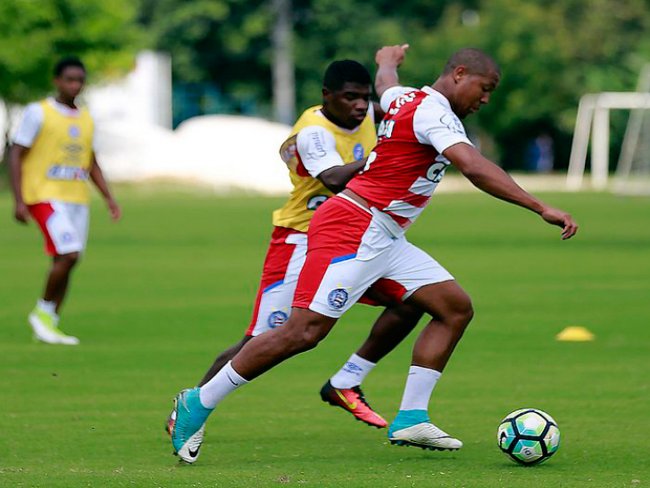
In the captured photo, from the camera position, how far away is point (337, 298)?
749 centimetres

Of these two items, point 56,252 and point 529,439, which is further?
point 56,252

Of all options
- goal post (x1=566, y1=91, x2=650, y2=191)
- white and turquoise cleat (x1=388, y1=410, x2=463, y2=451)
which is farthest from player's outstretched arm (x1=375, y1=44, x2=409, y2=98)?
goal post (x1=566, y1=91, x2=650, y2=191)

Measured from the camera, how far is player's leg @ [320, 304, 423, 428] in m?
8.46

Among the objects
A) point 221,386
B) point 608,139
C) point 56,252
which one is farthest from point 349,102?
point 608,139

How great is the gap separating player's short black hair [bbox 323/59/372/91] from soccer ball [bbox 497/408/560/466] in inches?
83.2

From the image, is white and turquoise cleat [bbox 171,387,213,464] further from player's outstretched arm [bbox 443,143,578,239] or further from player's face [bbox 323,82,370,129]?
player's face [bbox 323,82,370,129]

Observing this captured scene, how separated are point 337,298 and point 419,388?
74cm

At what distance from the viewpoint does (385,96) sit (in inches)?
331

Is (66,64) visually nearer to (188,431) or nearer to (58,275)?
(58,275)

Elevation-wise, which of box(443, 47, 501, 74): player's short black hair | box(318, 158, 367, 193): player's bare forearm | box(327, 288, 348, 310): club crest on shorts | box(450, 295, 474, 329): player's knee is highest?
box(443, 47, 501, 74): player's short black hair

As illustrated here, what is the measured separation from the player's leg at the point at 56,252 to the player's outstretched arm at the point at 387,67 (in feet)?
14.6

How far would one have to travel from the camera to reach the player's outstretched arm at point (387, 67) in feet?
28.6

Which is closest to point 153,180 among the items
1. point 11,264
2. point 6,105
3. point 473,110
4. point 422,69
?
point 6,105

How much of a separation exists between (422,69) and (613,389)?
57.2 metres
